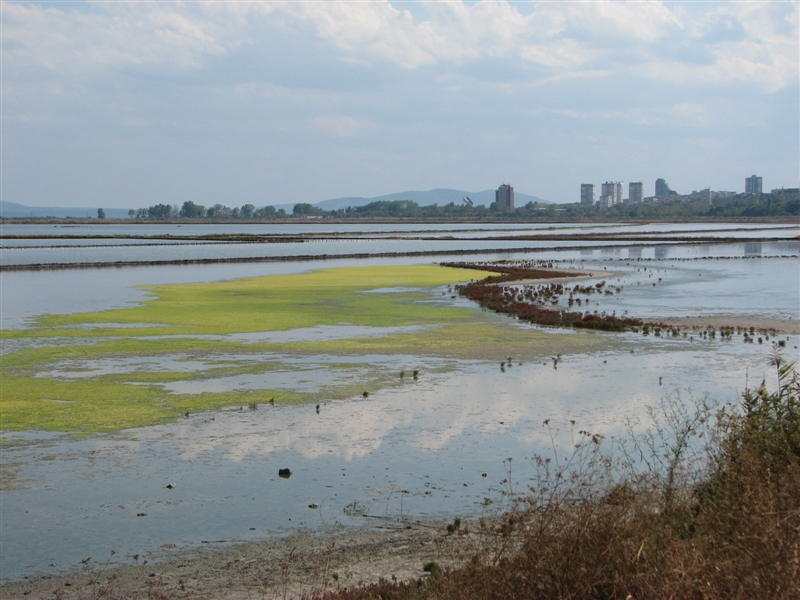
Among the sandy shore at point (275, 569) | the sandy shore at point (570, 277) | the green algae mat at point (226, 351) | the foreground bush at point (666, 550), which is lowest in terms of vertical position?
the sandy shore at point (275, 569)

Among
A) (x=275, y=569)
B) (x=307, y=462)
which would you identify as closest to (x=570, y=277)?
(x=307, y=462)

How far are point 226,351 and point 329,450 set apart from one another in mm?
9727

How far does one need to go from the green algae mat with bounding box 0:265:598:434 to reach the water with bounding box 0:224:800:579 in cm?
35

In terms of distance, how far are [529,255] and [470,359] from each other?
51.4 meters

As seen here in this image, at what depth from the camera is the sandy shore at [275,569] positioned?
315 inches

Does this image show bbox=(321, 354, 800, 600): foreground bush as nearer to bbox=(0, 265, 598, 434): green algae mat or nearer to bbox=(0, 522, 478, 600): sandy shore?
bbox=(0, 522, 478, 600): sandy shore

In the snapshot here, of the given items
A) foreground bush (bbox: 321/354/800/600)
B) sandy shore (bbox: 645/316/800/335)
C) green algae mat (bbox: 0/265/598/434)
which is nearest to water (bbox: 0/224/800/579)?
green algae mat (bbox: 0/265/598/434)

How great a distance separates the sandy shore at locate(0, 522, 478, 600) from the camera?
26.2 ft

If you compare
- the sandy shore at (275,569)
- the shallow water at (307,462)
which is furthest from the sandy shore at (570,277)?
the sandy shore at (275,569)

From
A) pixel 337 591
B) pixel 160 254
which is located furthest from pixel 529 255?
pixel 337 591

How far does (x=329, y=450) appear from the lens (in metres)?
12.6

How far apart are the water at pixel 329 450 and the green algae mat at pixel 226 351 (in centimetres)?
35

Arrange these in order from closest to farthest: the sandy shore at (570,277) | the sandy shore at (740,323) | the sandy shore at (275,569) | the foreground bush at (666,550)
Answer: the foreground bush at (666,550)
the sandy shore at (275,569)
the sandy shore at (740,323)
the sandy shore at (570,277)

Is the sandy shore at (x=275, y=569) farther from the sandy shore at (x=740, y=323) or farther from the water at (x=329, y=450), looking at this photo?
the sandy shore at (x=740, y=323)
